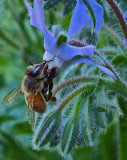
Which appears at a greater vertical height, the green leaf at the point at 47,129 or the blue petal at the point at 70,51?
the blue petal at the point at 70,51

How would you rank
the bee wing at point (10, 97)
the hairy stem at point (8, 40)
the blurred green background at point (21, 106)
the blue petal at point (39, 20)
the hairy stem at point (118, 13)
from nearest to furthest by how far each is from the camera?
the blue petal at point (39, 20), the hairy stem at point (118, 13), the bee wing at point (10, 97), the blurred green background at point (21, 106), the hairy stem at point (8, 40)

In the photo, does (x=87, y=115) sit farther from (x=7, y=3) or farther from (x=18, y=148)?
(x=7, y=3)

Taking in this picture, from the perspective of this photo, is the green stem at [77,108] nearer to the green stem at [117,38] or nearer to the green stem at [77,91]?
the green stem at [77,91]

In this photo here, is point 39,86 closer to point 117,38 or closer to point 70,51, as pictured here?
point 70,51

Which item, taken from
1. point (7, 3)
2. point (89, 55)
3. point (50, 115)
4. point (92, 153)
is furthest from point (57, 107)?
point (7, 3)

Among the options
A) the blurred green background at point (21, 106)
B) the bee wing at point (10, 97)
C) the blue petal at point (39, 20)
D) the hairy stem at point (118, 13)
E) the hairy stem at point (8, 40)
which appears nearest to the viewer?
the blue petal at point (39, 20)

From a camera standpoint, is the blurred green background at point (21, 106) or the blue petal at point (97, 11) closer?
the blue petal at point (97, 11)

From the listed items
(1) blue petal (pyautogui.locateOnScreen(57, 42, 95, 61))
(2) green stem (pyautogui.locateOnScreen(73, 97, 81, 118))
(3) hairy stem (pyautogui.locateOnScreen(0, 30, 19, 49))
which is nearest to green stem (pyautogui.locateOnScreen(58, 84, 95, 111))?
(2) green stem (pyautogui.locateOnScreen(73, 97, 81, 118))

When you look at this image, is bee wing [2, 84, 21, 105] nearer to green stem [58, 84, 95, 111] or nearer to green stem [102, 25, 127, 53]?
green stem [58, 84, 95, 111]

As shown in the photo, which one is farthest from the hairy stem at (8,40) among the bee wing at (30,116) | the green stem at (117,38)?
the bee wing at (30,116)
